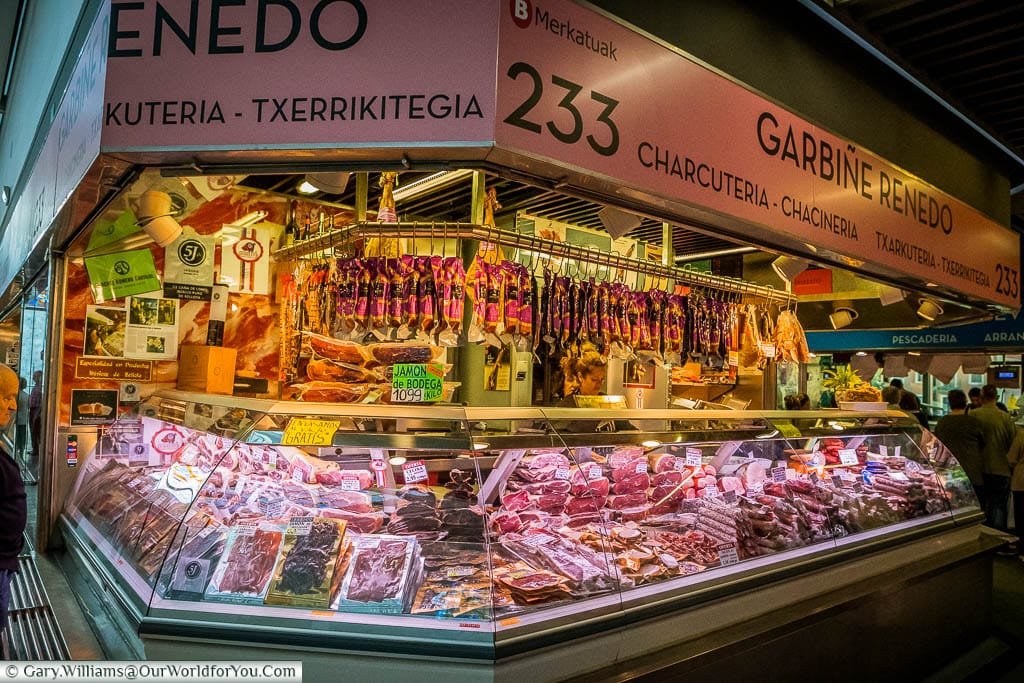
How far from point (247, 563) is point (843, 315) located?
30.2ft

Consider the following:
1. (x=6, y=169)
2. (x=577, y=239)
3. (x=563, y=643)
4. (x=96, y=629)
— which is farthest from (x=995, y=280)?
(x=6, y=169)

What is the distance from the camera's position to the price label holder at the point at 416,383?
3.84 m

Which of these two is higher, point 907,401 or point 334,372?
point 334,372

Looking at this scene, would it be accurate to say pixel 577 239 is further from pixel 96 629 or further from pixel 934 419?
pixel 934 419

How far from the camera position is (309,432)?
2504 mm

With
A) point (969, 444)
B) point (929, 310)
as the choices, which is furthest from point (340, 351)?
point (969, 444)

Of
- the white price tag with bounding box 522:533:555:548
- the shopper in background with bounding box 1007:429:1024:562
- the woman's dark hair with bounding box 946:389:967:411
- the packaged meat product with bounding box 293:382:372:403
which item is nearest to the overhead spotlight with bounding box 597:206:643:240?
the white price tag with bounding box 522:533:555:548

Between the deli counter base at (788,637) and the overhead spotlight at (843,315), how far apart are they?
17.6 feet

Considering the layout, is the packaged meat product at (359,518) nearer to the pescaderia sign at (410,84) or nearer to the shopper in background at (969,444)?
the pescaderia sign at (410,84)

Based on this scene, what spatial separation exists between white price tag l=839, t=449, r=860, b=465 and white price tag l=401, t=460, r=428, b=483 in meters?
2.84

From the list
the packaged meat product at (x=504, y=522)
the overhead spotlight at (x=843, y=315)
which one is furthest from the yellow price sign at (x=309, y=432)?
the overhead spotlight at (x=843, y=315)

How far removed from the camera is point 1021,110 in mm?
4500

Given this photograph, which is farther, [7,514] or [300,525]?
[300,525]

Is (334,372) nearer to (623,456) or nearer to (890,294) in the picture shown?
(623,456)
